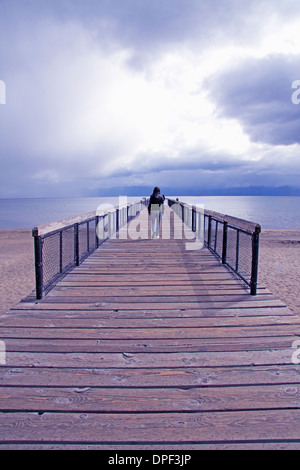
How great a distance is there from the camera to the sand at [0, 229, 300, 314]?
980 cm

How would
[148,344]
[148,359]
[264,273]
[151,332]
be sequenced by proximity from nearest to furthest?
[148,359], [148,344], [151,332], [264,273]

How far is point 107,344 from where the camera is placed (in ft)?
10.3

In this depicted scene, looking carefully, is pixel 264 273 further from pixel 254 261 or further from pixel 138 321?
pixel 138 321

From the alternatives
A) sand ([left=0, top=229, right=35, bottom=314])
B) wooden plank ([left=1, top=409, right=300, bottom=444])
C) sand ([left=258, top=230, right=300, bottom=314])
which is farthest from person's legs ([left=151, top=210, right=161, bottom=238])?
wooden plank ([left=1, top=409, right=300, bottom=444])

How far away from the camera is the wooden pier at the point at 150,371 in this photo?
6.45ft

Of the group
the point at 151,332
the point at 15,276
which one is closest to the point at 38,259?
the point at 151,332

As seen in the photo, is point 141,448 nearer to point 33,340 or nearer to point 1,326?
point 33,340

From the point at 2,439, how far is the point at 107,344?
4.43 ft

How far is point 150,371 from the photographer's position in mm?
2652

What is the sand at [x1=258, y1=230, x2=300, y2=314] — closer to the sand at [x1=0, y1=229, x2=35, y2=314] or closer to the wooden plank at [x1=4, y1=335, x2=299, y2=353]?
the wooden plank at [x1=4, y1=335, x2=299, y2=353]

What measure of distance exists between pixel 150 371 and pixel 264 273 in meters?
12.0

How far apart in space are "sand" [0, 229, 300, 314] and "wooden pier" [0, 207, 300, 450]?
7.08 feet

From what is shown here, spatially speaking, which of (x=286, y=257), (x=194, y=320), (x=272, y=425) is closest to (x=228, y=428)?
(x=272, y=425)

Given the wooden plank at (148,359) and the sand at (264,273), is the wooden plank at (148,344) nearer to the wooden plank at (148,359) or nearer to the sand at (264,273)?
the wooden plank at (148,359)
